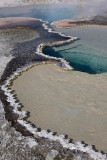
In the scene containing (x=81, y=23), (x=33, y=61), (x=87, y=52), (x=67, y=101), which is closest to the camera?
(x=67, y=101)

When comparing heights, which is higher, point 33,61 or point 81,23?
point 81,23

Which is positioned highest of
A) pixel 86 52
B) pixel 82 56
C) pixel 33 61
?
pixel 86 52

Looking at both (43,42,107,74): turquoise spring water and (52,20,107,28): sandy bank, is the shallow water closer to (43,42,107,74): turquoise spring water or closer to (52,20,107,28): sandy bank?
(43,42,107,74): turquoise spring water

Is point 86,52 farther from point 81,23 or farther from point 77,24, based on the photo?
point 81,23

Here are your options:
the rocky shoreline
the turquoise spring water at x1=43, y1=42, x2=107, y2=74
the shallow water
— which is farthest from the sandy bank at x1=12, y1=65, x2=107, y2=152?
the rocky shoreline

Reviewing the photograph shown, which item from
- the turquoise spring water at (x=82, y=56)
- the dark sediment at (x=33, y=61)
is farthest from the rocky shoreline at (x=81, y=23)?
the turquoise spring water at (x=82, y=56)

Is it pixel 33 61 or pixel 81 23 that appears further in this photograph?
pixel 81 23

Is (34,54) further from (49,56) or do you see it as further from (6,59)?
(6,59)

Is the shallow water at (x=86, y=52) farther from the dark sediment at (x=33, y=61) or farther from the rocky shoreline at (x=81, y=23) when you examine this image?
the rocky shoreline at (x=81, y=23)

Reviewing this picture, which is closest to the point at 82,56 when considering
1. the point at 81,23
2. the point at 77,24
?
the point at 77,24
